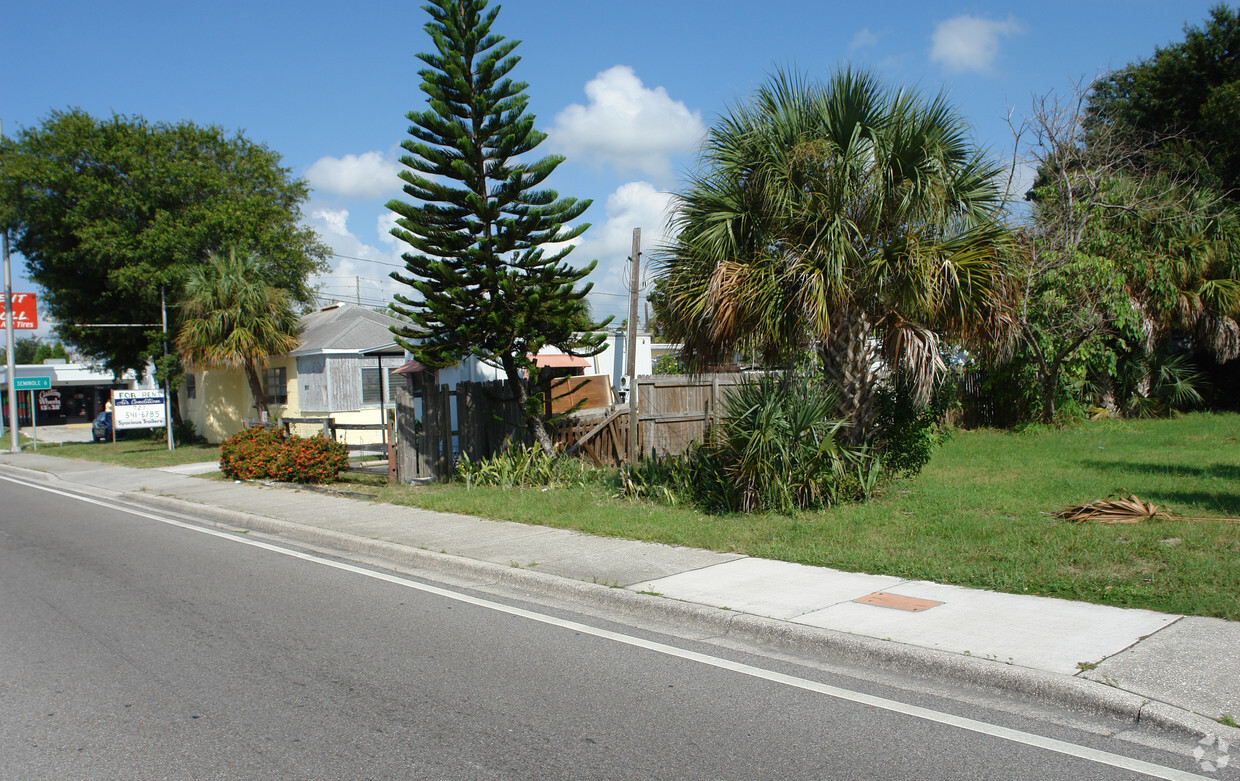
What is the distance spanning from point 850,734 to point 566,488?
30.0ft

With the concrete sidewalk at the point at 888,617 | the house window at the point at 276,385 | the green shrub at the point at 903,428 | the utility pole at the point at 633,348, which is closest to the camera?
the concrete sidewalk at the point at 888,617

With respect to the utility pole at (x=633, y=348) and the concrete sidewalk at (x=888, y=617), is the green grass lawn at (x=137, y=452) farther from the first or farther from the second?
the concrete sidewalk at (x=888, y=617)

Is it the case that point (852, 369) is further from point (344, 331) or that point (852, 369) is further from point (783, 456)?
point (344, 331)

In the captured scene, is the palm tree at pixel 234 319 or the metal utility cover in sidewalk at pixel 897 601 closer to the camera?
the metal utility cover in sidewalk at pixel 897 601

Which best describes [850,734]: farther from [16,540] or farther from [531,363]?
[16,540]

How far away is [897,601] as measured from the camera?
6.59 m

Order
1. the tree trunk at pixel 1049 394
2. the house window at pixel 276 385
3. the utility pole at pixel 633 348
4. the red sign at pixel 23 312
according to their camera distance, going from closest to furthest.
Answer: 1. the utility pole at pixel 633 348
2. the tree trunk at pixel 1049 394
3. the house window at pixel 276 385
4. the red sign at pixel 23 312

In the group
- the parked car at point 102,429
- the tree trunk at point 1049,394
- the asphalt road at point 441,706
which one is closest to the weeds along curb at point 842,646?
the asphalt road at point 441,706

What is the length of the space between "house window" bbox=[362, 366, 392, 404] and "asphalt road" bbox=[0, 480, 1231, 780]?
17.4 m

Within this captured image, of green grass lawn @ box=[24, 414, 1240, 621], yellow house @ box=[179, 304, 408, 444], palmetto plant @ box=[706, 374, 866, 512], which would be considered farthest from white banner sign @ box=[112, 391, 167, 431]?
palmetto plant @ box=[706, 374, 866, 512]

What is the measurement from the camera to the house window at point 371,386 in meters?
25.3

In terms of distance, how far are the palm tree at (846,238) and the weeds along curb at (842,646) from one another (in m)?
3.79

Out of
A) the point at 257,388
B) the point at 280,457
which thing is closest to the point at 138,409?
the point at 257,388

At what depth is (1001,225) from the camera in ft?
33.0
